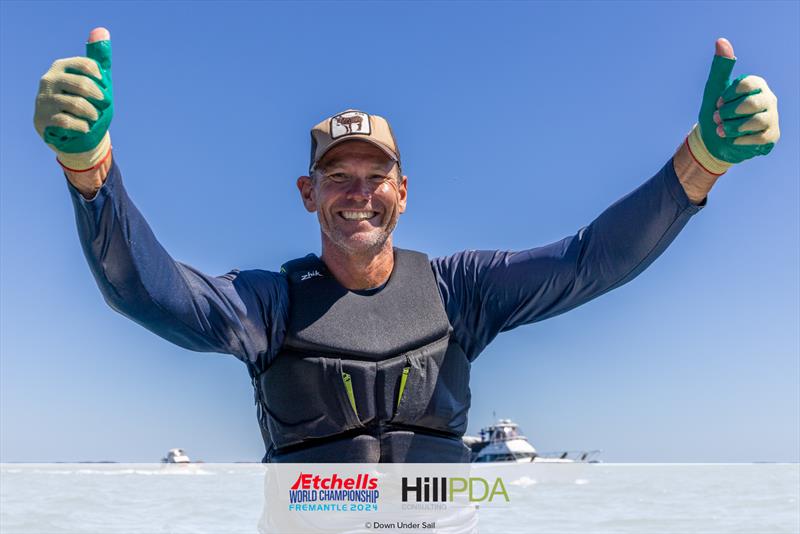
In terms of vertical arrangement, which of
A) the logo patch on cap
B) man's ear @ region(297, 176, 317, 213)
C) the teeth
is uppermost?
the logo patch on cap

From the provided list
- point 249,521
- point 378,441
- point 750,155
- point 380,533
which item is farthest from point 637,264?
point 249,521

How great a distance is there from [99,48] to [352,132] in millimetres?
1248

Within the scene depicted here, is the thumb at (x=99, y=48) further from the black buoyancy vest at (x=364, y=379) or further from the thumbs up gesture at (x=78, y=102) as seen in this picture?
the black buoyancy vest at (x=364, y=379)

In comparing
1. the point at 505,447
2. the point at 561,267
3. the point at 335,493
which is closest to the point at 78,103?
the point at 335,493

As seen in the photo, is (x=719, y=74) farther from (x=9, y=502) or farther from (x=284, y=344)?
(x=9, y=502)

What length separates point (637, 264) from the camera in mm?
3572

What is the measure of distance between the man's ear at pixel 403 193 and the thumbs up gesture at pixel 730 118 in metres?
1.24

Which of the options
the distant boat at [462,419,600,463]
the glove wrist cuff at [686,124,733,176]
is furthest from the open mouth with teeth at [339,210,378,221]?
the distant boat at [462,419,600,463]

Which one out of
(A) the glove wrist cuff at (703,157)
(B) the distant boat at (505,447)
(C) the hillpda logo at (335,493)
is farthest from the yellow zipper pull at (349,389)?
(B) the distant boat at (505,447)

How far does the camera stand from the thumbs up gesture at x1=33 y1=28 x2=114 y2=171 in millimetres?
2498

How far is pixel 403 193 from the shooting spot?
3865mm

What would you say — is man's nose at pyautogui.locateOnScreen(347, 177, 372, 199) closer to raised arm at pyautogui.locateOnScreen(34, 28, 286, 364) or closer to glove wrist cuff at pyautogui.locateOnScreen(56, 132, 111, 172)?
raised arm at pyautogui.locateOnScreen(34, 28, 286, 364)

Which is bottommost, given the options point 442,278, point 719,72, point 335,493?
point 335,493

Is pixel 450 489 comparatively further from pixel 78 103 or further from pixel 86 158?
pixel 78 103
